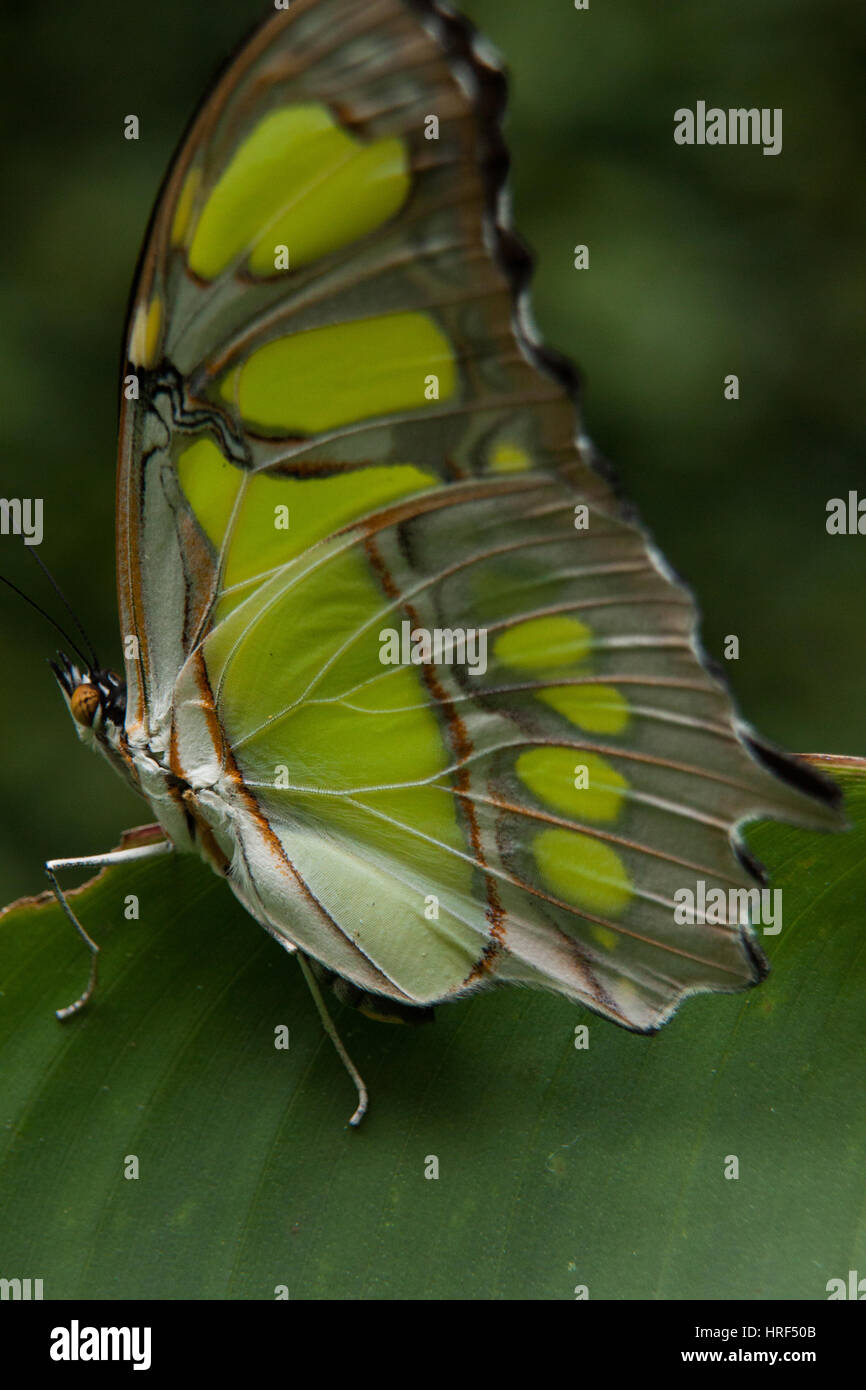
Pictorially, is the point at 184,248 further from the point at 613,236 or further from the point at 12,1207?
the point at 613,236

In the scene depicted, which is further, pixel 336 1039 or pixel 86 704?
pixel 86 704
